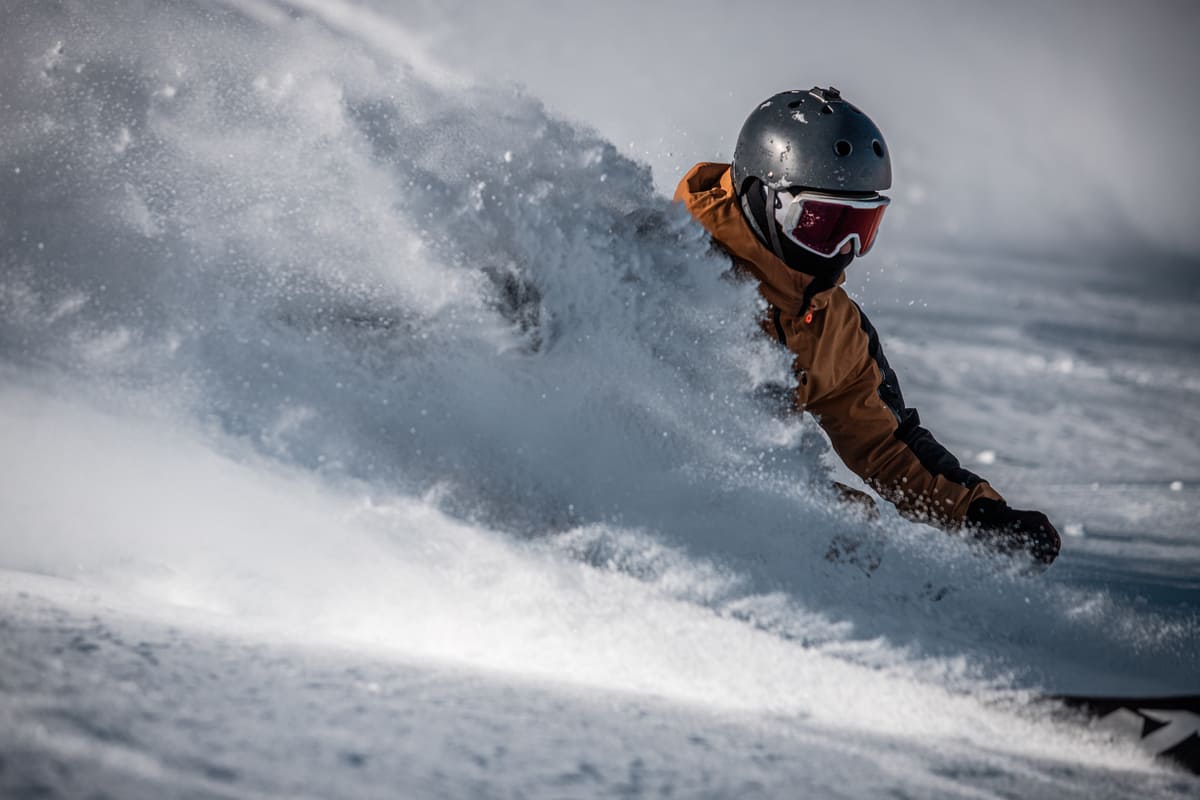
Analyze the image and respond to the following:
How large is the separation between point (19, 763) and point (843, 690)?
1428mm

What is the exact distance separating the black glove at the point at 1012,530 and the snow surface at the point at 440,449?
0.14m

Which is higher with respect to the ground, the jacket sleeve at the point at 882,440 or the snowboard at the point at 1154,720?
the jacket sleeve at the point at 882,440

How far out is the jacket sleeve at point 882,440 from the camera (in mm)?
2977

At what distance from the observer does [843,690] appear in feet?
6.43

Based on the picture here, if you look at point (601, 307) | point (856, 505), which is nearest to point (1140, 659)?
point (856, 505)

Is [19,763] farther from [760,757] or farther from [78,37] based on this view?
[78,37]

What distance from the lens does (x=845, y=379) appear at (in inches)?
118

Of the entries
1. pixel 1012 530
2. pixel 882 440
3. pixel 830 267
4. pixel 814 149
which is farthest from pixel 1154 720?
pixel 814 149

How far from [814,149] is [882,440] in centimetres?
93

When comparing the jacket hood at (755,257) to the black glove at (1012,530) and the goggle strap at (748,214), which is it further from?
the black glove at (1012,530)

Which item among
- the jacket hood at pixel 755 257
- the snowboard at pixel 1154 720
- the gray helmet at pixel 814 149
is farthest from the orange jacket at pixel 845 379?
the snowboard at pixel 1154 720

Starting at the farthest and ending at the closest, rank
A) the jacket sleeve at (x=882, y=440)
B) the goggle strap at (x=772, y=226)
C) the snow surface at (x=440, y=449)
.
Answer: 1. the jacket sleeve at (x=882, y=440)
2. the goggle strap at (x=772, y=226)
3. the snow surface at (x=440, y=449)

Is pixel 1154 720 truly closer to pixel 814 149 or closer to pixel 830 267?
pixel 830 267

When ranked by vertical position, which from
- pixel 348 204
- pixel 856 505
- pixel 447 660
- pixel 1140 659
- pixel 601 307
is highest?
pixel 348 204
